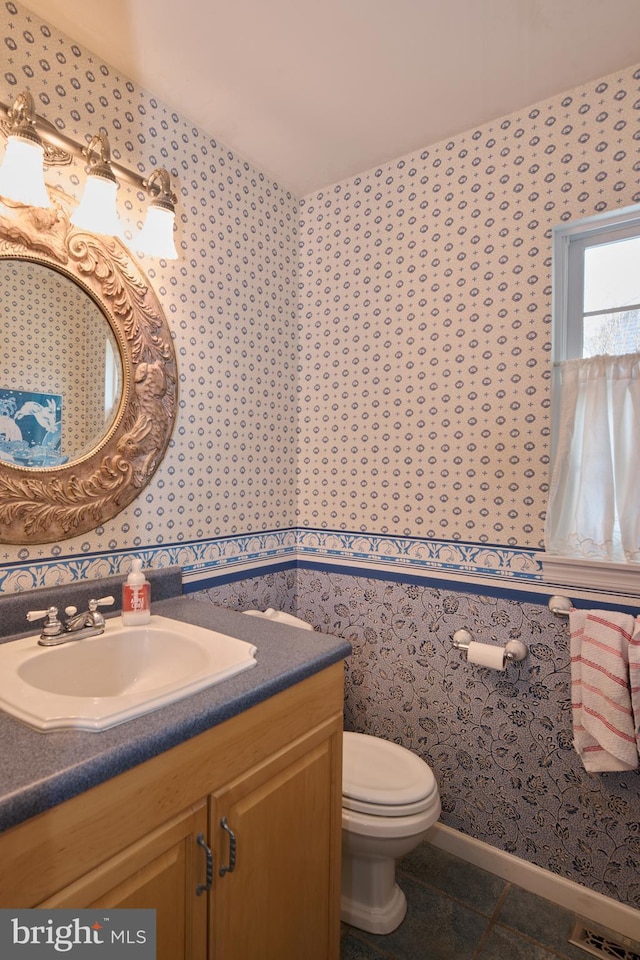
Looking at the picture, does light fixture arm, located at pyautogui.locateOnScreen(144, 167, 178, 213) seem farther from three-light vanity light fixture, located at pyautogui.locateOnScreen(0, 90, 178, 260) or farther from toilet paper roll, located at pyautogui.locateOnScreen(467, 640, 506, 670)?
toilet paper roll, located at pyautogui.locateOnScreen(467, 640, 506, 670)

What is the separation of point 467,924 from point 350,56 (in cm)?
255

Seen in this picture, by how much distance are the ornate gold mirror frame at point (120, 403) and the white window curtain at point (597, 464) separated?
4.03ft

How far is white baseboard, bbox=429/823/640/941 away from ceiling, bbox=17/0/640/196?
7.93 feet

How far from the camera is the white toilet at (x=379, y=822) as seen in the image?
140 centimetres

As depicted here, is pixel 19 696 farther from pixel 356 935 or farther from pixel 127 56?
pixel 127 56

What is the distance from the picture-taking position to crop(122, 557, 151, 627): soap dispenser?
1.31 metres

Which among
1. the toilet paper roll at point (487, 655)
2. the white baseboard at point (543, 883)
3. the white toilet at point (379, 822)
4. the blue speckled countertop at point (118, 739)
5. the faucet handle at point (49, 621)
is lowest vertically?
the white baseboard at point (543, 883)

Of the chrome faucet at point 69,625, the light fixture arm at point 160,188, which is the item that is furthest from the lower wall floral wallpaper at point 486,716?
the light fixture arm at point 160,188

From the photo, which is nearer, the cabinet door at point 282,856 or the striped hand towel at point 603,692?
the cabinet door at point 282,856

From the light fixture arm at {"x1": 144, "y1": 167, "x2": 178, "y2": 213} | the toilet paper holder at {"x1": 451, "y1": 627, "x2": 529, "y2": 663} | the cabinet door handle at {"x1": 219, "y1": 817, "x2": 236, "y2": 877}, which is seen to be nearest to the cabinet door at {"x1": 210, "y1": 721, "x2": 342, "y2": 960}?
the cabinet door handle at {"x1": 219, "y1": 817, "x2": 236, "y2": 877}

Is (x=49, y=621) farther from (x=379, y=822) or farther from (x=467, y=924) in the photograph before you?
(x=467, y=924)

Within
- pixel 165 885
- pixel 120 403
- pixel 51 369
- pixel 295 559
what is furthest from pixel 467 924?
pixel 51 369

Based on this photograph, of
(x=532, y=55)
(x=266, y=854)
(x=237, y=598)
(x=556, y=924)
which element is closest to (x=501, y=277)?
(x=532, y=55)

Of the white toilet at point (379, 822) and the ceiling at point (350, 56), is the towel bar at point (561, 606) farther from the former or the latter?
the ceiling at point (350, 56)
